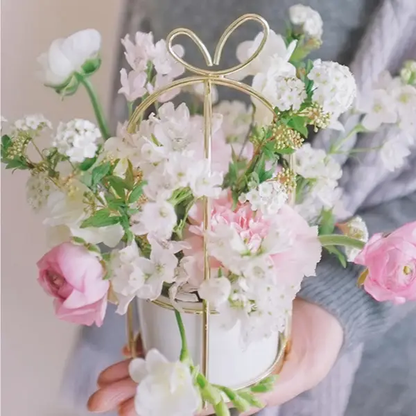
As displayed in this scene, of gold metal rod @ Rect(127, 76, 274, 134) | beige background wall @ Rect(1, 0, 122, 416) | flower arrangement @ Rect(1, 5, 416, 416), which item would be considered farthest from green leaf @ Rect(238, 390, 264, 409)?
beige background wall @ Rect(1, 0, 122, 416)

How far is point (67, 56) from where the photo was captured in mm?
Result: 458

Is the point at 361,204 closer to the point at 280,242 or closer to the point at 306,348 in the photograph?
the point at 306,348

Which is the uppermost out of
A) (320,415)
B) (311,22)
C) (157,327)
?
(311,22)

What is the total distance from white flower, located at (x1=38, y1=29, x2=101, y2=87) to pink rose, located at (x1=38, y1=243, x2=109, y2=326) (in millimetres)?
127

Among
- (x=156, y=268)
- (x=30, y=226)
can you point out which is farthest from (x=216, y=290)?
(x=30, y=226)

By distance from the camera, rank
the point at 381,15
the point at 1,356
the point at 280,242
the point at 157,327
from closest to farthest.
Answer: the point at 280,242 → the point at 157,327 → the point at 381,15 → the point at 1,356

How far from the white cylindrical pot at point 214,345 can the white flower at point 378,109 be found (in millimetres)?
203

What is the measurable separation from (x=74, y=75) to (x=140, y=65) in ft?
0.17

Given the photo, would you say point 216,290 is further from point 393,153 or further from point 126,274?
point 393,153

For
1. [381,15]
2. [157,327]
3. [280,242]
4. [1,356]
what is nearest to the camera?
[280,242]

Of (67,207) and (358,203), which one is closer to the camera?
(67,207)

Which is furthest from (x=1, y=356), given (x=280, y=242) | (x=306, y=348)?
(x=280, y=242)

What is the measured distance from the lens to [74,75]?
1.53 feet

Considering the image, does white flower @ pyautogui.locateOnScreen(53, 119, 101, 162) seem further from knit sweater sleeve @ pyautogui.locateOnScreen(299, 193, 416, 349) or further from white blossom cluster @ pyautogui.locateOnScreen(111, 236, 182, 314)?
→ knit sweater sleeve @ pyautogui.locateOnScreen(299, 193, 416, 349)
